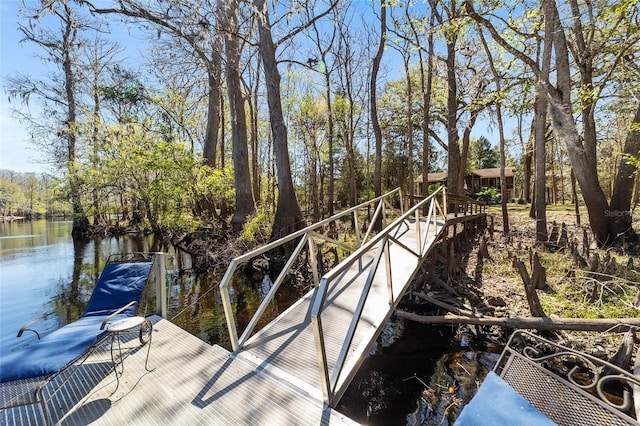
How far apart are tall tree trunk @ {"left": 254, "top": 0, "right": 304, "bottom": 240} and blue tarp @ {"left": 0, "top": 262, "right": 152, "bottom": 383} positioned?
4725 mm

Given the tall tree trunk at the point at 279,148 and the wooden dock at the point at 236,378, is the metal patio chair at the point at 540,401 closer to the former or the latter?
the wooden dock at the point at 236,378

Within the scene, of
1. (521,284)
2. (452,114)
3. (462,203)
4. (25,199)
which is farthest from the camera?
(25,199)

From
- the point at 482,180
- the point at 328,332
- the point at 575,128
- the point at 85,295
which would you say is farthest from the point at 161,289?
the point at 482,180

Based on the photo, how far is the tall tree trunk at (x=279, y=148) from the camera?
903 centimetres

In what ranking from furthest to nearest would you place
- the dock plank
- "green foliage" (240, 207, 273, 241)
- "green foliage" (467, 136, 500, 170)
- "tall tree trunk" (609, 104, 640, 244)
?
"green foliage" (467, 136, 500, 170) < "green foliage" (240, 207, 273, 241) < "tall tree trunk" (609, 104, 640, 244) < the dock plank

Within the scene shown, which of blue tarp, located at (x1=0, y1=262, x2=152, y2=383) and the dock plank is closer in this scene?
blue tarp, located at (x1=0, y1=262, x2=152, y2=383)

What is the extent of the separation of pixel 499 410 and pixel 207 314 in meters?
6.52

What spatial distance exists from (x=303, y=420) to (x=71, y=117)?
960 inches

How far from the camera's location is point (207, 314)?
685 cm

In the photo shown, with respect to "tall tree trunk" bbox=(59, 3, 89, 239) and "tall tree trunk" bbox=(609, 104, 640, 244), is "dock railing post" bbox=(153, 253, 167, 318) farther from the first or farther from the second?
"tall tree trunk" bbox=(59, 3, 89, 239)

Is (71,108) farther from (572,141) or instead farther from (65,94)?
(572,141)

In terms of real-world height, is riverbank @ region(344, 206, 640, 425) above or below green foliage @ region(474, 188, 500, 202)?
below

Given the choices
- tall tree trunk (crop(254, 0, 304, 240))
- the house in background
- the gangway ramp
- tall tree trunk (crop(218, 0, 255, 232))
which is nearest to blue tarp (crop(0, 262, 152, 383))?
the gangway ramp

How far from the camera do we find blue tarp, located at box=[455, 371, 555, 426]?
1656 millimetres
